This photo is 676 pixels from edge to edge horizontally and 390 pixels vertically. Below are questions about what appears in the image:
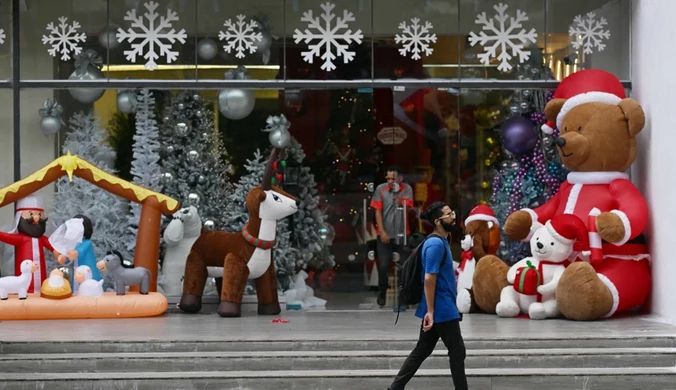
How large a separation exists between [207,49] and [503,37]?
149 inches

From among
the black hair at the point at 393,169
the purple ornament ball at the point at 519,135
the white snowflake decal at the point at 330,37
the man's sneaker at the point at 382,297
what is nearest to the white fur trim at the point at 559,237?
the purple ornament ball at the point at 519,135

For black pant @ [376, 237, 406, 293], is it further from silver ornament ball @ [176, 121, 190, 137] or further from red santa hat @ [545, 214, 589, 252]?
silver ornament ball @ [176, 121, 190, 137]

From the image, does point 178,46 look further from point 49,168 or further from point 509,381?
point 509,381

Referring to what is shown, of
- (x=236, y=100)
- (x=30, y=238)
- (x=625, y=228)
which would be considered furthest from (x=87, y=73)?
(x=625, y=228)

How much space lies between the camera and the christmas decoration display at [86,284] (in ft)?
46.1

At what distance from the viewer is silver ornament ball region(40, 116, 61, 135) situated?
50.9 ft

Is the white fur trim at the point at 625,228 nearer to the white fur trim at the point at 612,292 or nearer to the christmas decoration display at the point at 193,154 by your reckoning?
the white fur trim at the point at 612,292

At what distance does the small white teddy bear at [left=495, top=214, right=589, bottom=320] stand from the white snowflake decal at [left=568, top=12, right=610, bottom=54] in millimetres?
2854

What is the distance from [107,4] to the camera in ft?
50.6

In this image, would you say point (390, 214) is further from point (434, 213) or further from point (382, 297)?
point (434, 213)

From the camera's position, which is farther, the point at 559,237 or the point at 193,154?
the point at 193,154

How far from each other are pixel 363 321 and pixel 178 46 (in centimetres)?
438

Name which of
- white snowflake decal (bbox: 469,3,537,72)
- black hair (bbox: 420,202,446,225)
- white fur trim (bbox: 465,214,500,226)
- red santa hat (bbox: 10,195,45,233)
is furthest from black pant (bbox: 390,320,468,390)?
white snowflake decal (bbox: 469,3,537,72)

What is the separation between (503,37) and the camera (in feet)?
50.9
